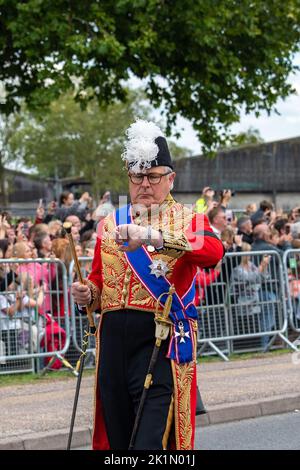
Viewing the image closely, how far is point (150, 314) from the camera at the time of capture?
4.94 metres

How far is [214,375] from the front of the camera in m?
11.0

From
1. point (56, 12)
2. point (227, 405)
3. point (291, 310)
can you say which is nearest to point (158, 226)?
point (227, 405)

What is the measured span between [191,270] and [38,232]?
7219mm

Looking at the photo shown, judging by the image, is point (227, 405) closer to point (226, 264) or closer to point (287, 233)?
point (226, 264)

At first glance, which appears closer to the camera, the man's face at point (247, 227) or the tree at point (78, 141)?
the man's face at point (247, 227)

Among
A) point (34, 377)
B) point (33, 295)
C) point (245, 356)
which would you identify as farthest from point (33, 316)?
point (245, 356)

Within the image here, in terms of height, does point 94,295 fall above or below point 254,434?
above

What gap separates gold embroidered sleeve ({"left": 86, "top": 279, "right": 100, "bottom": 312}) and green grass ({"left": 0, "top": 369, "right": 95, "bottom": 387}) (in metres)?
5.48

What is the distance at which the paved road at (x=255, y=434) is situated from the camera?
25.2ft

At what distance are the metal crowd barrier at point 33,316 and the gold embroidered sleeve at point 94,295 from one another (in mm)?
5416

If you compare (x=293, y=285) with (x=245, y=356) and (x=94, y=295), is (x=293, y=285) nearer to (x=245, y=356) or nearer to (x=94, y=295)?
(x=245, y=356)

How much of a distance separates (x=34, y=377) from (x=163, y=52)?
30.8ft

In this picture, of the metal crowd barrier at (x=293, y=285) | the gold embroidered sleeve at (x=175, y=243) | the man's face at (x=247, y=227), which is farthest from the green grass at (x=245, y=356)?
the gold embroidered sleeve at (x=175, y=243)

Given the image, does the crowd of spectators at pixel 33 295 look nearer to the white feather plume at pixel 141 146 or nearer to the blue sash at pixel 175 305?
the white feather plume at pixel 141 146
